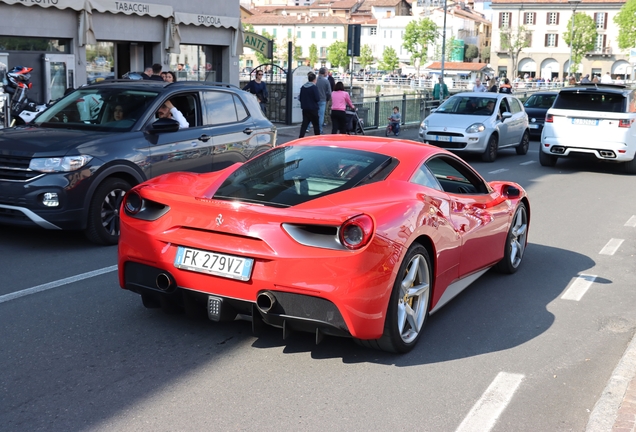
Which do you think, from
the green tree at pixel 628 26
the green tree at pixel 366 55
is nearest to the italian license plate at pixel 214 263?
the green tree at pixel 628 26

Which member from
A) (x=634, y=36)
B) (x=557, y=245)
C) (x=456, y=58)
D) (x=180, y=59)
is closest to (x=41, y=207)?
(x=557, y=245)

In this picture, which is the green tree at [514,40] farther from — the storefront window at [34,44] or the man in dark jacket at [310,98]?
the storefront window at [34,44]

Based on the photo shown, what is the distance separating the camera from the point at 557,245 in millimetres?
8984

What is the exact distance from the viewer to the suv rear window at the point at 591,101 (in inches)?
659

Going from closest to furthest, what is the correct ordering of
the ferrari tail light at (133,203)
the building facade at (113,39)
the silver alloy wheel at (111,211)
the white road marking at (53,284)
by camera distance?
the ferrari tail light at (133,203) < the white road marking at (53,284) < the silver alloy wheel at (111,211) < the building facade at (113,39)

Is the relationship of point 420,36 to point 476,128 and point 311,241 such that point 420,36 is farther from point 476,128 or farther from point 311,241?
point 311,241

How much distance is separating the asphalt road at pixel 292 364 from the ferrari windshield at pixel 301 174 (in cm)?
98

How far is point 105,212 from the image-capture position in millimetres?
8211

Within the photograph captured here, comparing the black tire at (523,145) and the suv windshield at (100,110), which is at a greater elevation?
the suv windshield at (100,110)

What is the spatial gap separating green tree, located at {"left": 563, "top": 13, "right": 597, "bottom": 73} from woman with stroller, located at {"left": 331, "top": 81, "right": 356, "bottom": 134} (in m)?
101

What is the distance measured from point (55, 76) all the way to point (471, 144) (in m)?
10.4

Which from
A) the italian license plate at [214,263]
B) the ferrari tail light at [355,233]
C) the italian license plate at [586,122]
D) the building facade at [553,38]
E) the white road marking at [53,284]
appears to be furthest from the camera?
the building facade at [553,38]

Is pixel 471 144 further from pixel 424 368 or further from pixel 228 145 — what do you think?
pixel 424 368

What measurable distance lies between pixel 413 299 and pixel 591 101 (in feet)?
43.4
